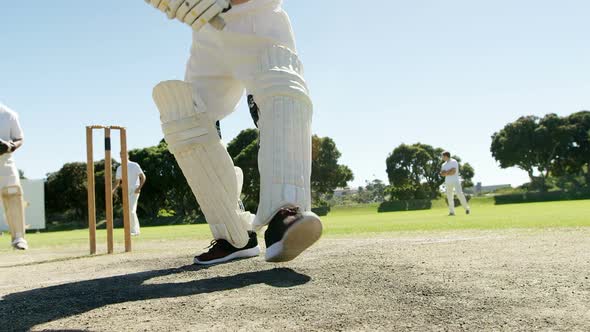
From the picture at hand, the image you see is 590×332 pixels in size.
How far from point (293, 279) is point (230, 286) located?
325 millimetres

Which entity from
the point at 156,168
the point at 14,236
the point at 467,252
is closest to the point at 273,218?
the point at 467,252

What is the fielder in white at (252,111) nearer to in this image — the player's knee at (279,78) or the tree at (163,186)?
the player's knee at (279,78)

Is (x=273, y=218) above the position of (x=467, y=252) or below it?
above

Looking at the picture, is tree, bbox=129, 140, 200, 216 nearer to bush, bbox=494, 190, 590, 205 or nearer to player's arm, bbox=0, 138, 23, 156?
bush, bbox=494, 190, 590, 205

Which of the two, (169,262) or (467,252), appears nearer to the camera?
(467,252)

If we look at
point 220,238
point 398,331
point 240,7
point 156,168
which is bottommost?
point 398,331

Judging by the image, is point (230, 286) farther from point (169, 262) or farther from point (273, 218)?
point (169, 262)

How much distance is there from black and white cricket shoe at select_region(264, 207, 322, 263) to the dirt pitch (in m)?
0.16

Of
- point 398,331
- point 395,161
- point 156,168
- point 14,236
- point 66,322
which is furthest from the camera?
point 395,161

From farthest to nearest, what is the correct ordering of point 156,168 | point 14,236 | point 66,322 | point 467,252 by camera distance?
point 156,168, point 14,236, point 467,252, point 66,322

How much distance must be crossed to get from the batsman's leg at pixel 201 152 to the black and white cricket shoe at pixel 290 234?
95cm

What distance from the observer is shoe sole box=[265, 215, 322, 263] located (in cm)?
249

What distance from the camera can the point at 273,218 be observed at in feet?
8.59

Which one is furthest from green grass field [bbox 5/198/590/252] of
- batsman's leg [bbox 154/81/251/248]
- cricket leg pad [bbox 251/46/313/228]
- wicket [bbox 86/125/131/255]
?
cricket leg pad [bbox 251/46/313/228]
